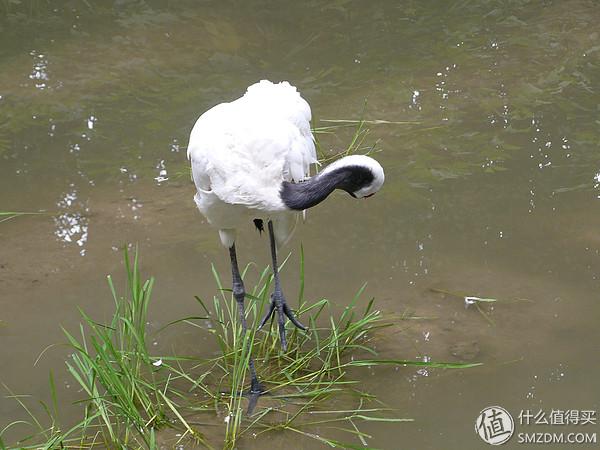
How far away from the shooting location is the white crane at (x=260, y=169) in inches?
143

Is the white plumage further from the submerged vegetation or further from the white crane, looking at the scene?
the submerged vegetation

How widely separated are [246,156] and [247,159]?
0.01 meters

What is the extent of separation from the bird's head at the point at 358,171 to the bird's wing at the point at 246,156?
0.23 metres

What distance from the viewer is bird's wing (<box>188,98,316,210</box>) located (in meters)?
3.64

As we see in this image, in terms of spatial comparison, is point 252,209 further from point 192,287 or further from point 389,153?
point 389,153

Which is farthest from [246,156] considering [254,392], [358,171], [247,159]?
[254,392]

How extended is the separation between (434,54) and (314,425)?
12.9 feet

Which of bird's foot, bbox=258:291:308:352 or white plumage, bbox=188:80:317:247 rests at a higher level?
white plumage, bbox=188:80:317:247

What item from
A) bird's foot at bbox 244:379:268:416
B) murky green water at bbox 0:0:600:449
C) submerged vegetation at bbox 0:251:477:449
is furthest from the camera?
murky green water at bbox 0:0:600:449

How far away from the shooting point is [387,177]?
5453 millimetres

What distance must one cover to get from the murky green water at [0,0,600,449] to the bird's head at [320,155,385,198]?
0.93 m

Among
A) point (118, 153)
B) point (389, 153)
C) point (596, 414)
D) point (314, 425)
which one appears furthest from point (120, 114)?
point (596, 414)

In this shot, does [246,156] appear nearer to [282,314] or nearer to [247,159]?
[247,159]

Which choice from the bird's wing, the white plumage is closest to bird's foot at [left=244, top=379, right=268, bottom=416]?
the white plumage
